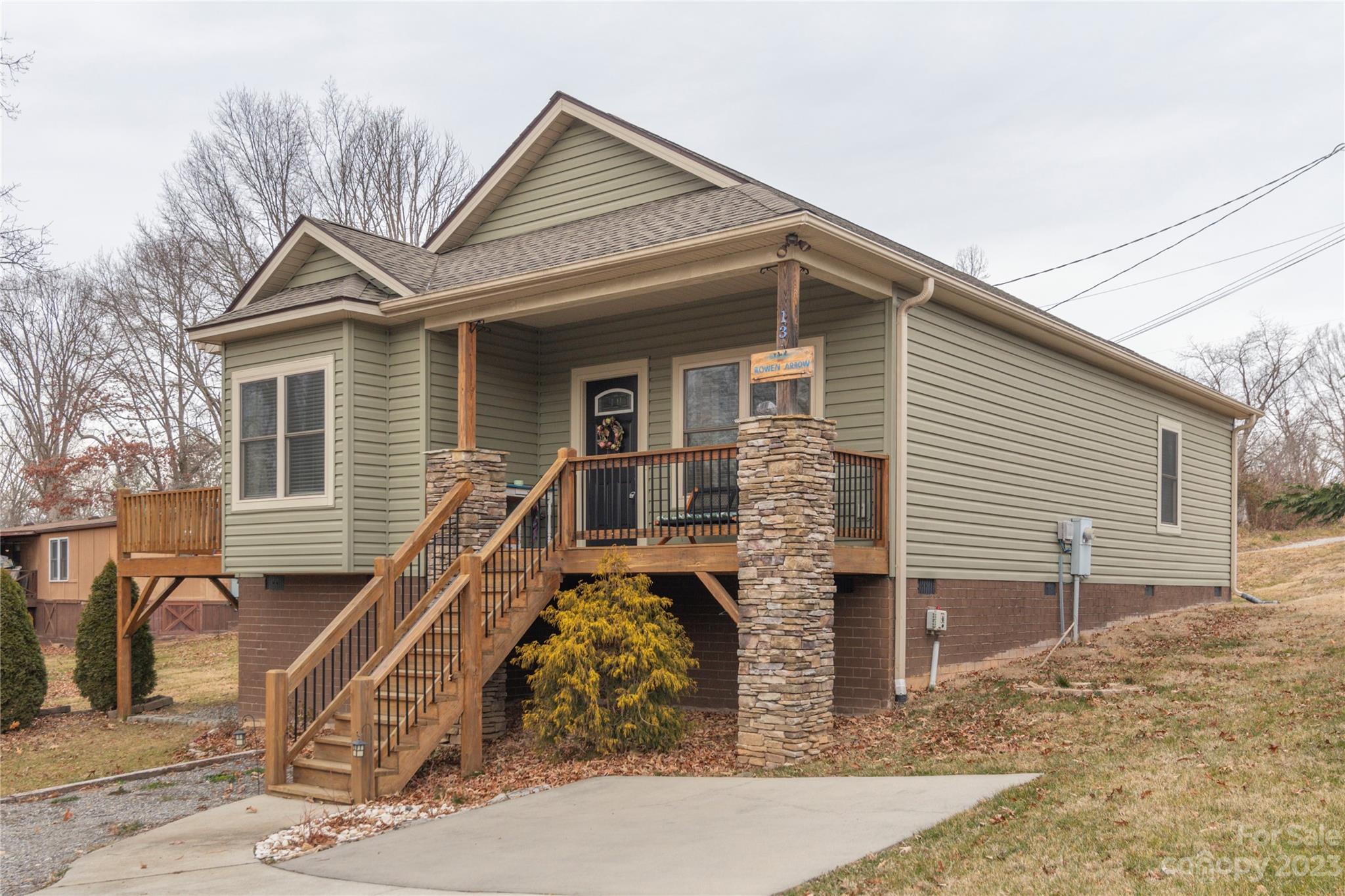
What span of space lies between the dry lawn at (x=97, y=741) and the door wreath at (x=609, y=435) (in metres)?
5.67

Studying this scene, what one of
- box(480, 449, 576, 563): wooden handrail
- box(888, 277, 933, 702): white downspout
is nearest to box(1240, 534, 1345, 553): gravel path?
box(888, 277, 933, 702): white downspout

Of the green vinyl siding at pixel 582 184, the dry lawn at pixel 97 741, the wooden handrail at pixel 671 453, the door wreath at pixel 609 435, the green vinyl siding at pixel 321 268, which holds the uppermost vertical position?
the green vinyl siding at pixel 582 184

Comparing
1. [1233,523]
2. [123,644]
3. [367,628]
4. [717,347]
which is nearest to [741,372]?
[717,347]

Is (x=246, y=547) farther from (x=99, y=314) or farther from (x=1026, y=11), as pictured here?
(x=99, y=314)

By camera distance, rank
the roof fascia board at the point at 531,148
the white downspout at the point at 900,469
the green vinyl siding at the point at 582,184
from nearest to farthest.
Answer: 1. the white downspout at the point at 900,469
2. the roof fascia board at the point at 531,148
3. the green vinyl siding at the point at 582,184

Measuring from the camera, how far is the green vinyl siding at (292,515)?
13.4 m

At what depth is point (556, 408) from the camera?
14.5 metres

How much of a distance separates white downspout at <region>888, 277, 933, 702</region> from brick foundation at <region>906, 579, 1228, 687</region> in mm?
194

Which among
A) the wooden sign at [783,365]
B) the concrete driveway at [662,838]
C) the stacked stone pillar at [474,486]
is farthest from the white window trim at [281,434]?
the concrete driveway at [662,838]

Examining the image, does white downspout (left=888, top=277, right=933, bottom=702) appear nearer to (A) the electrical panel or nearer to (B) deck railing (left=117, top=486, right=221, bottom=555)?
(A) the electrical panel

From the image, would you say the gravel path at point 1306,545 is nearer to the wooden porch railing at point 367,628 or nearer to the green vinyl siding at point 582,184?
the green vinyl siding at point 582,184

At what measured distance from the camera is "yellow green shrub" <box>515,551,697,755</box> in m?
10.1

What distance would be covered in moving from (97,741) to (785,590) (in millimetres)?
9995

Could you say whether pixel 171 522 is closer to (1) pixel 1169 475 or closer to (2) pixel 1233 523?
(1) pixel 1169 475
